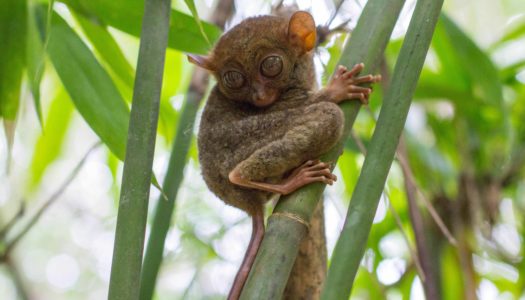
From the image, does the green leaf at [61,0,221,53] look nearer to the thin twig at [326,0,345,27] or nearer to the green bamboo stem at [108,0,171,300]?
the thin twig at [326,0,345,27]

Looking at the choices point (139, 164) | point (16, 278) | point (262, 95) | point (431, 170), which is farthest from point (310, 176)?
point (431, 170)

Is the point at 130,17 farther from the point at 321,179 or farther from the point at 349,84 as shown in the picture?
the point at 321,179

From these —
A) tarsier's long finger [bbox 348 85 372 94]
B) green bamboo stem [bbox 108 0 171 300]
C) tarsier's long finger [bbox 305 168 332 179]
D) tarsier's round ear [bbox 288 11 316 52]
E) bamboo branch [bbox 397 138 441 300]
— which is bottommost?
green bamboo stem [bbox 108 0 171 300]

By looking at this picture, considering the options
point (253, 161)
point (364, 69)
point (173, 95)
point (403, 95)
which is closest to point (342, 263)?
point (403, 95)

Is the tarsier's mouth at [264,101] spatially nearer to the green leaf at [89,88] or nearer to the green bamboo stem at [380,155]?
the green leaf at [89,88]

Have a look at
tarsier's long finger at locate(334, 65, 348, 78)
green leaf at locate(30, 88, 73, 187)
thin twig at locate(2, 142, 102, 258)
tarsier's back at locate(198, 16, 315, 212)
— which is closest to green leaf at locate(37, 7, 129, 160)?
thin twig at locate(2, 142, 102, 258)

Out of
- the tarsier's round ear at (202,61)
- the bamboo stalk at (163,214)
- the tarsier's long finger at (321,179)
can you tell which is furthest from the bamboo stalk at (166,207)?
the tarsier's long finger at (321,179)
